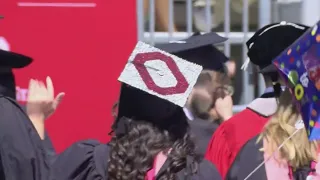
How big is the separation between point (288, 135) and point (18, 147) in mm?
1214

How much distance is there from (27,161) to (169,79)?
824 millimetres

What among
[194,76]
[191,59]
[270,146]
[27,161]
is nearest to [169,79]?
[194,76]

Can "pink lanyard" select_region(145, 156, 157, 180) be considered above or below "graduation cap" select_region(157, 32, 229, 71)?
below

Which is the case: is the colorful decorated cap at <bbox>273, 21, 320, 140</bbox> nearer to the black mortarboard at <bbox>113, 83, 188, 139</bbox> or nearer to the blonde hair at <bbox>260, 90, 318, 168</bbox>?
the blonde hair at <bbox>260, 90, 318, 168</bbox>

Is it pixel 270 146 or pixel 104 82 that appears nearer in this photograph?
pixel 270 146

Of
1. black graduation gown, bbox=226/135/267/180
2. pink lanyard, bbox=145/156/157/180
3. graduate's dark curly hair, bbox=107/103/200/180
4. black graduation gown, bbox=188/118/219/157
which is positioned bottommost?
black graduation gown, bbox=188/118/219/157

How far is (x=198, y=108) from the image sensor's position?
4934mm

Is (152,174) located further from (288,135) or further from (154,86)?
(288,135)

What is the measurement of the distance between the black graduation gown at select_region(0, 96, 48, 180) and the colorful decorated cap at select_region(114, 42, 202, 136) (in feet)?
1.83

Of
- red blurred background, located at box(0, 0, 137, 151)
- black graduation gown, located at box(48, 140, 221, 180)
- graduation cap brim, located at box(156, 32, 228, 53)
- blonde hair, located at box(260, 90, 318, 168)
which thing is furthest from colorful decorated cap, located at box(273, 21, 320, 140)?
red blurred background, located at box(0, 0, 137, 151)

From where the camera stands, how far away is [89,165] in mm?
3555

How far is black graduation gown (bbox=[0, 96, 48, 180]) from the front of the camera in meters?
3.93

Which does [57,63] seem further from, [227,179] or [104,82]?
[227,179]

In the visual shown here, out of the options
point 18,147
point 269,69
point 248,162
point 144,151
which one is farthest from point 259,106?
point 18,147
